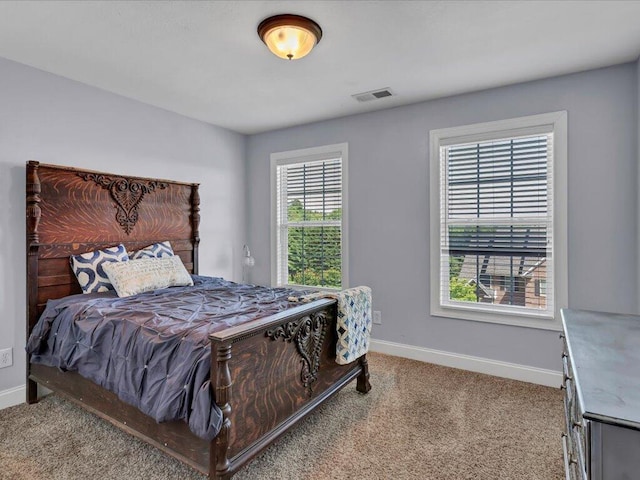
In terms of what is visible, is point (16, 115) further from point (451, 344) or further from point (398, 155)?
point (451, 344)

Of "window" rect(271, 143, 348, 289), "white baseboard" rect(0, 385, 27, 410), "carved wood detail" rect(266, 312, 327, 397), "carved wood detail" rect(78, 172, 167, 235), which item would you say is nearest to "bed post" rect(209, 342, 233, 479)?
"carved wood detail" rect(266, 312, 327, 397)

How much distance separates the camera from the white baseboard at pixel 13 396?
253 cm

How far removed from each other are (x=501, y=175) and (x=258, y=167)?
274 cm

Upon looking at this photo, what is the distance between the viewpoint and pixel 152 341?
179 cm

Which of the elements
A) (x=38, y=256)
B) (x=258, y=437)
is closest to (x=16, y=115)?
(x=38, y=256)

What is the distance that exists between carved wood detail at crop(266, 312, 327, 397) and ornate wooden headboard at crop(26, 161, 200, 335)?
1903mm

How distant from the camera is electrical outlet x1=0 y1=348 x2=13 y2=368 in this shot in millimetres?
2535

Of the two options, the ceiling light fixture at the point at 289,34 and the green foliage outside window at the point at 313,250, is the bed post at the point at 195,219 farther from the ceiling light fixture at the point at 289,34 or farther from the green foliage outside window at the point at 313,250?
the ceiling light fixture at the point at 289,34

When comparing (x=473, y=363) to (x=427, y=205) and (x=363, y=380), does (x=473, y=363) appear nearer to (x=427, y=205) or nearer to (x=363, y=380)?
(x=363, y=380)

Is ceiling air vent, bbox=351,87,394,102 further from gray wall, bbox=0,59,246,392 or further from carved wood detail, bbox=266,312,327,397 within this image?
carved wood detail, bbox=266,312,327,397

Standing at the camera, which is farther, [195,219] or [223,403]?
[195,219]

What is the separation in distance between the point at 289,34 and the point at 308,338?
1.78m

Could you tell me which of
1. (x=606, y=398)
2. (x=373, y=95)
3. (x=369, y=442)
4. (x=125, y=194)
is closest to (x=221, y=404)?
(x=369, y=442)

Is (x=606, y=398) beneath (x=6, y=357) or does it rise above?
above
